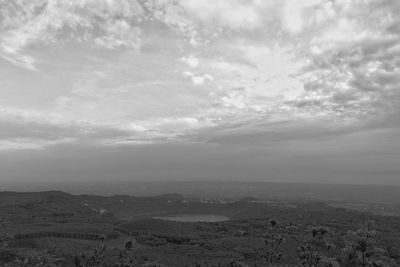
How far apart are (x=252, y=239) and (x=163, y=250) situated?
117 feet

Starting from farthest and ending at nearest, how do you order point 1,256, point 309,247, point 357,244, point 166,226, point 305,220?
point 305,220, point 166,226, point 1,256, point 309,247, point 357,244

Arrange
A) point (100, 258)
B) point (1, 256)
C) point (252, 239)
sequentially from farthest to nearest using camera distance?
point (252, 239), point (1, 256), point (100, 258)

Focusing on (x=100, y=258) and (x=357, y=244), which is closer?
(x=357, y=244)

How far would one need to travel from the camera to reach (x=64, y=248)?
113 meters

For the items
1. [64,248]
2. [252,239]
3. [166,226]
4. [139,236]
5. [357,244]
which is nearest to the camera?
[357,244]

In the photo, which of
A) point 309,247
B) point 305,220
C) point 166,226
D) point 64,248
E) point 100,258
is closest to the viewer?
point 309,247

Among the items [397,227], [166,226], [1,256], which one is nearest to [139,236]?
[166,226]

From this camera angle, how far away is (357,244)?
55.0ft

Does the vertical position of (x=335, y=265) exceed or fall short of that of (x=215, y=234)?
it exceeds it

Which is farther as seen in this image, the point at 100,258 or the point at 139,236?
the point at 139,236

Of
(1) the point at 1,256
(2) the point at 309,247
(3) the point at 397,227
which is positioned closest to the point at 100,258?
(2) the point at 309,247

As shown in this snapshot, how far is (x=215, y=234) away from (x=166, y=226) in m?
26.8

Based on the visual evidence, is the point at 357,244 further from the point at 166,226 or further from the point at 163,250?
the point at 166,226

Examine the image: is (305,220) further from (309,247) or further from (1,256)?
(309,247)
